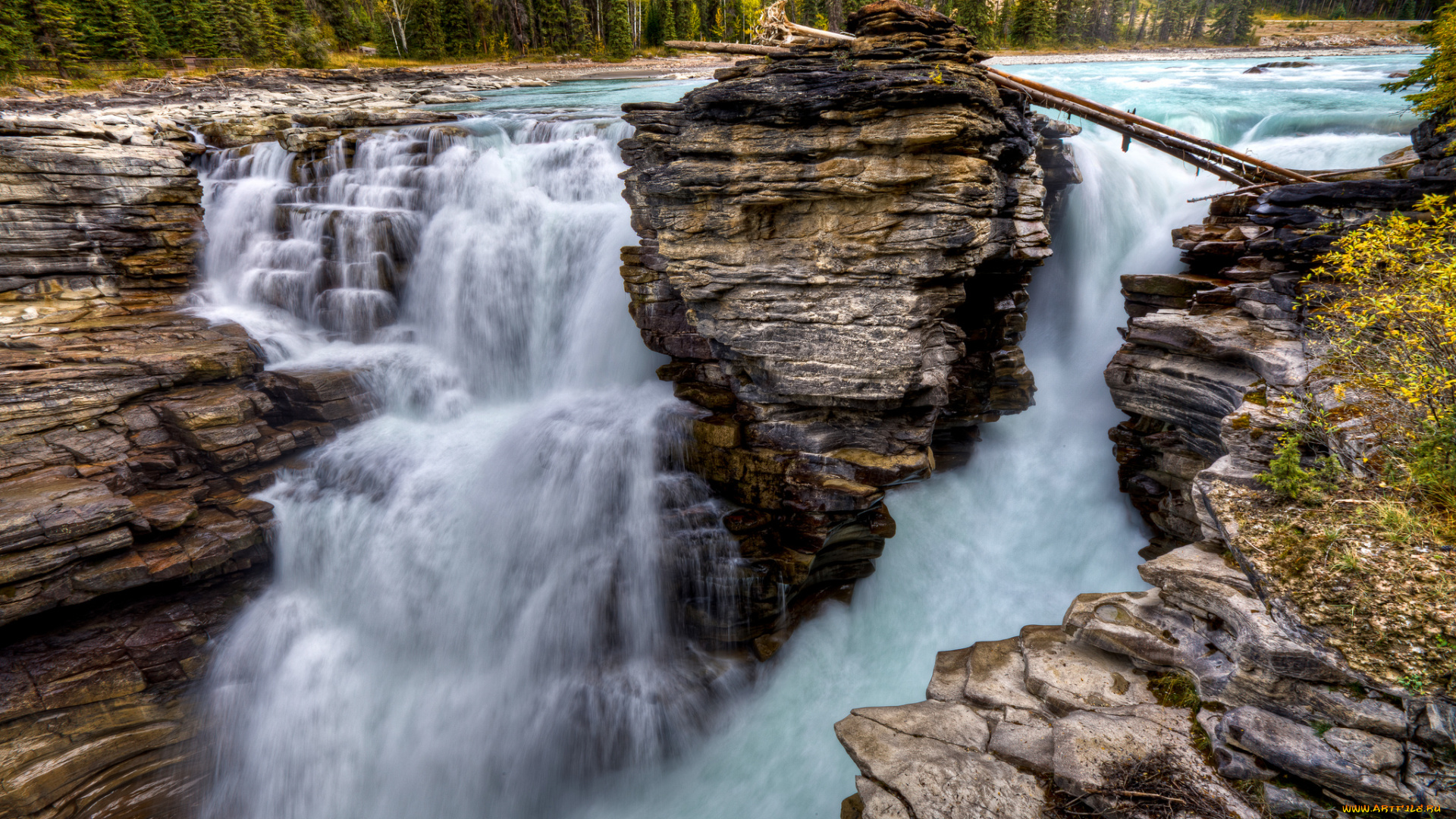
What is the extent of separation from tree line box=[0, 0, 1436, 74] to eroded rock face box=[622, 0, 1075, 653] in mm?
23299

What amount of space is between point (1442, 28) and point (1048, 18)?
182 ft

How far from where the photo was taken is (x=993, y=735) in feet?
21.1

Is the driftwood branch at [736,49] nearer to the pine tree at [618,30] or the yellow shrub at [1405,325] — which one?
the yellow shrub at [1405,325]

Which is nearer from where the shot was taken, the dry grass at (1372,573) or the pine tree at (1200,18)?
the dry grass at (1372,573)

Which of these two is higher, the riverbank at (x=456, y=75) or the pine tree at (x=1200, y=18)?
the pine tree at (x=1200, y=18)

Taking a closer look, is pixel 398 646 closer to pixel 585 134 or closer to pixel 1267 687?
pixel 1267 687

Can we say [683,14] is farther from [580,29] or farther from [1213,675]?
[1213,675]

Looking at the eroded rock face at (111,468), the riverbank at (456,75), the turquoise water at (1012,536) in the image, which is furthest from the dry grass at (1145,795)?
the riverbank at (456,75)

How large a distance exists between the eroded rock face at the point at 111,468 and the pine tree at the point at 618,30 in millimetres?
41753

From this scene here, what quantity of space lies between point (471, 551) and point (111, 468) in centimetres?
601

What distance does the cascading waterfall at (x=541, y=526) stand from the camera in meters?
9.55

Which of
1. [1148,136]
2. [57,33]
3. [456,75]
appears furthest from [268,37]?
[1148,136]

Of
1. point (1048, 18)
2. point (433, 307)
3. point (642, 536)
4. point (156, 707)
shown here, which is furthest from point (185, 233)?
point (1048, 18)

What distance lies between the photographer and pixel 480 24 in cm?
4959
